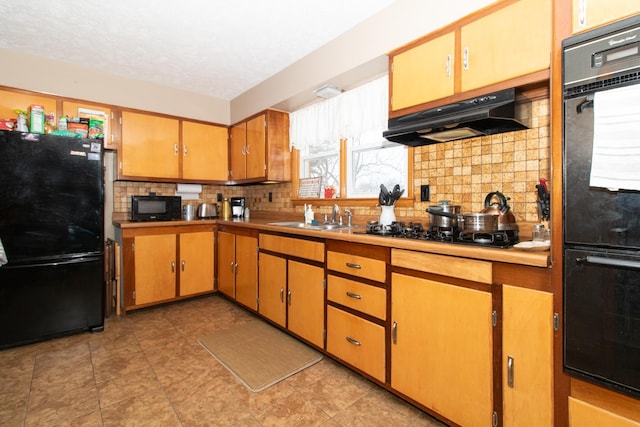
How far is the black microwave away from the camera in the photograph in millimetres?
3336

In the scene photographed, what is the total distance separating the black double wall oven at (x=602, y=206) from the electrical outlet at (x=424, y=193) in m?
1.05

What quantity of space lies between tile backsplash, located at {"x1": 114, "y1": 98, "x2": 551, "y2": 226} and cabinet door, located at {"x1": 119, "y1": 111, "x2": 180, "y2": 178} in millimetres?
2567

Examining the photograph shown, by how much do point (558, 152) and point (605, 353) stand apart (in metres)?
0.75

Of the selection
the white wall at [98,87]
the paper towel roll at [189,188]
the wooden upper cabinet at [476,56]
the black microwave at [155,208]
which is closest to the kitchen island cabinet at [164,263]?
the black microwave at [155,208]

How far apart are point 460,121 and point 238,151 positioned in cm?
298

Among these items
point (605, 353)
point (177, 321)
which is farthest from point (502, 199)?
point (177, 321)

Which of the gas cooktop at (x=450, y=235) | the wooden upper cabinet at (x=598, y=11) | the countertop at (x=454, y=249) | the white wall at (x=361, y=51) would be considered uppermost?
the white wall at (x=361, y=51)

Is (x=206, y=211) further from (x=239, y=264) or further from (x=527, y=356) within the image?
(x=527, y=356)

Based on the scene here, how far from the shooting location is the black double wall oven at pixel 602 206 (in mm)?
1010

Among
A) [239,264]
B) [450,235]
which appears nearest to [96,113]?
[239,264]

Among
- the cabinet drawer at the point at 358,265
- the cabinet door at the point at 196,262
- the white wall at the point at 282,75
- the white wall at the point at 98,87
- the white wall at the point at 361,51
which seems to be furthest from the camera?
the cabinet door at the point at 196,262

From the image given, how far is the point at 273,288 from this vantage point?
2.70 metres

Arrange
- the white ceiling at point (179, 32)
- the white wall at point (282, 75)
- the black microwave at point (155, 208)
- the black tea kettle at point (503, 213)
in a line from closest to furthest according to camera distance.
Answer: the black tea kettle at point (503, 213) → the white wall at point (282, 75) → the white ceiling at point (179, 32) → the black microwave at point (155, 208)

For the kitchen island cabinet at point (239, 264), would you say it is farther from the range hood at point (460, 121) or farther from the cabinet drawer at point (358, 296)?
the range hood at point (460, 121)
